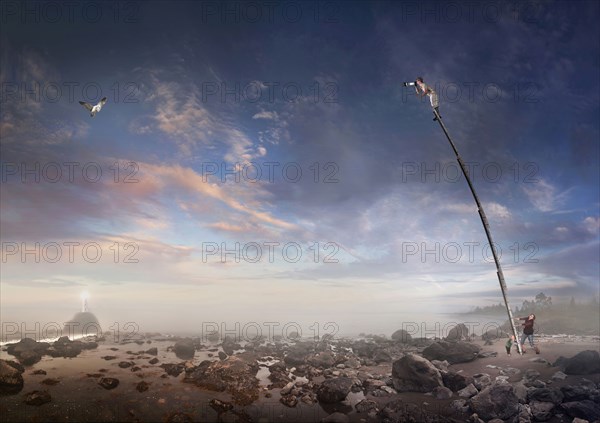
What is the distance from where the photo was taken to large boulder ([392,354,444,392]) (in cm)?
1764

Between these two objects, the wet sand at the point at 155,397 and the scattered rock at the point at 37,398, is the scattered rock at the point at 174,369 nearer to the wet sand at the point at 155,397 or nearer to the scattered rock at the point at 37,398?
the wet sand at the point at 155,397

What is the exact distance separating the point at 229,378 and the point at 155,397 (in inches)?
182

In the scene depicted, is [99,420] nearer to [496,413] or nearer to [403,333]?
[496,413]

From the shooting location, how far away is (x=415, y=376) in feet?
59.0

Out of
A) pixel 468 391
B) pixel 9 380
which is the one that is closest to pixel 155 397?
pixel 9 380

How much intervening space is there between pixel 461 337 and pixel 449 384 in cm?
1923

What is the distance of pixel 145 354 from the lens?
27.1 metres

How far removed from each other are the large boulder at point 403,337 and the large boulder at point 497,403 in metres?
21.5

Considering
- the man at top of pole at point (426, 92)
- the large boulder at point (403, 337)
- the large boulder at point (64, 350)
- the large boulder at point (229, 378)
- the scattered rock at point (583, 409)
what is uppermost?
the man at top of pole at point (426, 92)

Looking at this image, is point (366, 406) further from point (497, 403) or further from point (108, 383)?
point (108, 383)

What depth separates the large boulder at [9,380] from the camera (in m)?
16.1

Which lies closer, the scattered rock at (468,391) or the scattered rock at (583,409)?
the scattered rock at (583,409)

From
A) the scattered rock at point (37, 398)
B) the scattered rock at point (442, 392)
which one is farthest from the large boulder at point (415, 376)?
the scattered rock at point (37, 398)

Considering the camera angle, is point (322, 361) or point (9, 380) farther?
point (322, 361)
